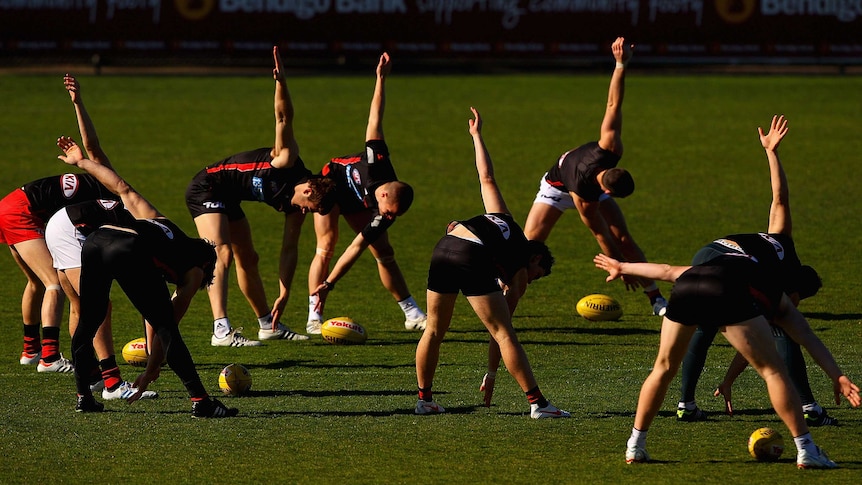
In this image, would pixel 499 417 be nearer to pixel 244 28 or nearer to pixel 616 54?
pixel 616 54

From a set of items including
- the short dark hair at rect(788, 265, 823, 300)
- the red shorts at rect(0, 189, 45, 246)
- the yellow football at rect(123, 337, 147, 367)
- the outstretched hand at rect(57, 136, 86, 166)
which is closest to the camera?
the short dark hair at rect(788, 265, 823, 300)

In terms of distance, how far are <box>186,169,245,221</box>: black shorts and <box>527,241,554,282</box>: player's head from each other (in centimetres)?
419

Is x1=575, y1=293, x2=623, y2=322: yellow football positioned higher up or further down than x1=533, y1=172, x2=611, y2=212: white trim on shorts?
further down

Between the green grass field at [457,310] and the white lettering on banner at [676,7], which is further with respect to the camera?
the white lettering on banner at [676,7]

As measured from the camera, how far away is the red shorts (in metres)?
11.0

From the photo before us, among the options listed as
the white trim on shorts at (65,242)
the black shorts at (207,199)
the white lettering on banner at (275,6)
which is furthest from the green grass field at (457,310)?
the white lettering on banner at (275,6)

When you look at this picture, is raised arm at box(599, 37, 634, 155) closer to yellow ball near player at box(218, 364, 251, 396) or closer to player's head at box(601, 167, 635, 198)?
player's head at box(601, 167, 635, 198)

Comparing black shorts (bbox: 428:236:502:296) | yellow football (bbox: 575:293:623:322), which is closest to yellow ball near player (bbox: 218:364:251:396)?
black shorts (bbox: 428:236:502:296)

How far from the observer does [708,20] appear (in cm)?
3497

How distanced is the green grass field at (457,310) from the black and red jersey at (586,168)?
146cm

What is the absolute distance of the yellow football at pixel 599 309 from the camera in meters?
13.2

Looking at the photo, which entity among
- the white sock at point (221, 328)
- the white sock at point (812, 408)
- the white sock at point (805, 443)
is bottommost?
the white sock at point (221, 328)

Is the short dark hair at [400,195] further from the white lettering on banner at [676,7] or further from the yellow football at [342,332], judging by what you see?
the white lettering on banner at [676,7]

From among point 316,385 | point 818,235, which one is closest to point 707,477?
point 316,385
